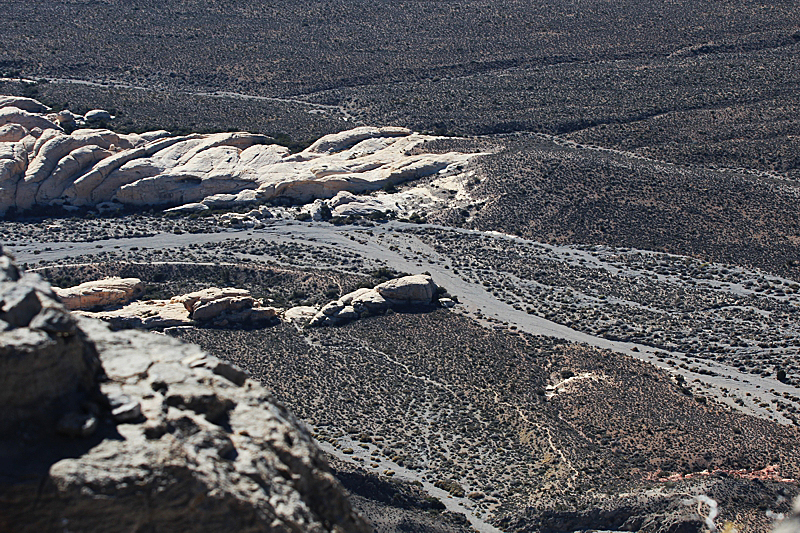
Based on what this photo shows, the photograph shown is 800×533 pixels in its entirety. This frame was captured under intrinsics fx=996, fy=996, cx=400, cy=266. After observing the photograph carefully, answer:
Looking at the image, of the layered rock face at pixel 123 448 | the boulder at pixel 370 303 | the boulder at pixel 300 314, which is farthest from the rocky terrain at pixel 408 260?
the boulder at pixel 300 314

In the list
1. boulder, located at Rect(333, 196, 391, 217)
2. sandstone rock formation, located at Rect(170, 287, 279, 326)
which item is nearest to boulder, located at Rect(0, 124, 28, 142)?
boulder, located at Rect(333, 196, 391, 217)

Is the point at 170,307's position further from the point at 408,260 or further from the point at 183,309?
the point at 408,260

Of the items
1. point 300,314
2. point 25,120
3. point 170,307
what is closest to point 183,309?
point 170,307

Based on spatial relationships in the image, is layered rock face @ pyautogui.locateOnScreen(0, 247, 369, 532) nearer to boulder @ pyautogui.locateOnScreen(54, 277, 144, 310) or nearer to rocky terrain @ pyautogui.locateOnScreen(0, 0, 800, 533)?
rocky terrain @ pyautogui.locateOnScreen(0, 0, 800, 533)

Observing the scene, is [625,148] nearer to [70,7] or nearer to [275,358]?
[275,358]

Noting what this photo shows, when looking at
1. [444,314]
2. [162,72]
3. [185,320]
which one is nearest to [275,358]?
[185,320]

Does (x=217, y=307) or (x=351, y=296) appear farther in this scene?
(x=351, y=296)
